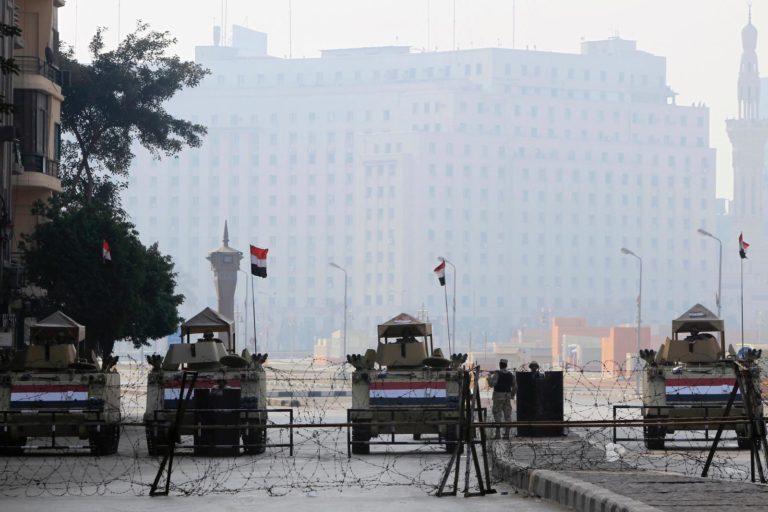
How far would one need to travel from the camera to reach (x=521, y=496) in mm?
17891

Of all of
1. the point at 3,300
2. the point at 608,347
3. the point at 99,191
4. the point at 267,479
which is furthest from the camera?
the point at 608,347

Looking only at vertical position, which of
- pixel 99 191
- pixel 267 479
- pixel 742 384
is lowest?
pixel 267 479

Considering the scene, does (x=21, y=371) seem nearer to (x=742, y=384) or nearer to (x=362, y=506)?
(x=362, y=506)

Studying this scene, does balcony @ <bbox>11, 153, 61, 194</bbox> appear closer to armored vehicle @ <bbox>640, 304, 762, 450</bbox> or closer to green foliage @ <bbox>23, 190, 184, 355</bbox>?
green foliage @ <bbox>23, 190, 184, 355</bbox>

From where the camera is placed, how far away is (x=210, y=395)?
26594 mm

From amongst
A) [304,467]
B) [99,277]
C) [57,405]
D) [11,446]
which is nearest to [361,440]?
[304,467]

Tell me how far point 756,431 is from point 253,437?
40.7ft

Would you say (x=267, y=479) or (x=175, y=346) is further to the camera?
(x=175, y=346)

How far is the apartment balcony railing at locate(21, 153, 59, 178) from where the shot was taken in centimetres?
5134

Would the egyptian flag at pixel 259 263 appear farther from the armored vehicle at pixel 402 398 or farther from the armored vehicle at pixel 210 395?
the armored vehicle at pixel 402 398

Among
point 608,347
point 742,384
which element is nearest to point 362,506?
point 742,384

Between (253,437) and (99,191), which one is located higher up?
(99,191)

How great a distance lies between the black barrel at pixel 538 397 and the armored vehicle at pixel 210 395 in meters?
4.85

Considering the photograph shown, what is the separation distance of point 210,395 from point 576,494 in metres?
11.5
